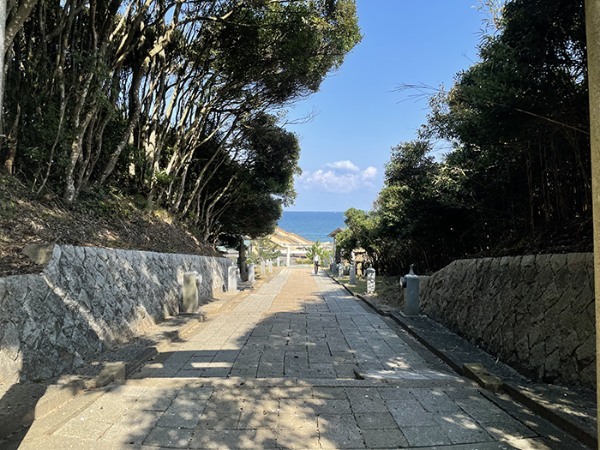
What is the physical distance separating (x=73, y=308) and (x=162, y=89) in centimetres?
904

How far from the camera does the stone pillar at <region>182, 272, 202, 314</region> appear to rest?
31.5ft

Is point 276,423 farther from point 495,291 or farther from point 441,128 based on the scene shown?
point 441,128

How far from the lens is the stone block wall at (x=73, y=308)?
3.99 m

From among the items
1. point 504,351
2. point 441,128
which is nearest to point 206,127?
point 441,128

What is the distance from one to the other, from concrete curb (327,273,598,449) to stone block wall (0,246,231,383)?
4.57 metres

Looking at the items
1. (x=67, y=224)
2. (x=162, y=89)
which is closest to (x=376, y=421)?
(x=67, y=224)

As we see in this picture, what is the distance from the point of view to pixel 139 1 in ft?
31.3

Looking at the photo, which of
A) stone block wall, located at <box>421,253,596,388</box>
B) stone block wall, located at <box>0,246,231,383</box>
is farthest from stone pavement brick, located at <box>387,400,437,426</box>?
stone block wall, located at <box>0,246,231,383</box>

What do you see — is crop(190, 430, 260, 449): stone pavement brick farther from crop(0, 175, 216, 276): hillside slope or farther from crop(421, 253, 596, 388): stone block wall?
crop(421, 253, 596, 388): stone block wall

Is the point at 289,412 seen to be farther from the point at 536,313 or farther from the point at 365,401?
the point at 536,313

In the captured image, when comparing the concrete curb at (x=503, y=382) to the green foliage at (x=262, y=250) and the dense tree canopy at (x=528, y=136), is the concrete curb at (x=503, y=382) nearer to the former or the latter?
the dense tree canopy at (x=528, y=136)

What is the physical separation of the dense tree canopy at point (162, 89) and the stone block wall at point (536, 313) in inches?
289

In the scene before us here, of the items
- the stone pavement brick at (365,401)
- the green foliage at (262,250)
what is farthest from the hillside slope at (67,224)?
the green foliage at (262,250)

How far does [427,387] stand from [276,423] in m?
1.78
